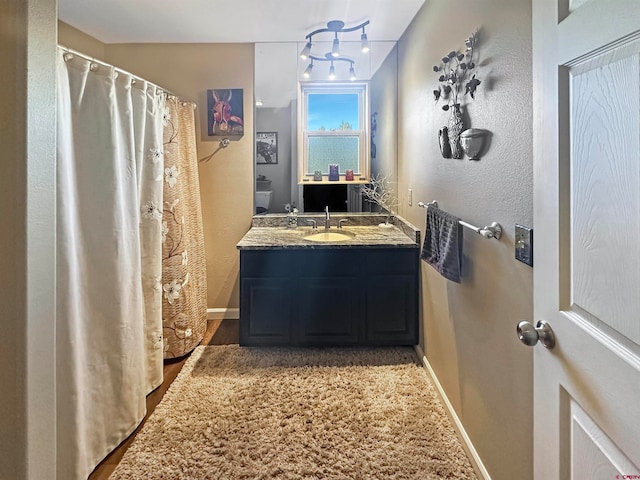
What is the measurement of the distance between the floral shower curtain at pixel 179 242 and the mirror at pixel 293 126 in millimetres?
610

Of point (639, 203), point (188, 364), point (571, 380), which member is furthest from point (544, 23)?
point (188, 364)

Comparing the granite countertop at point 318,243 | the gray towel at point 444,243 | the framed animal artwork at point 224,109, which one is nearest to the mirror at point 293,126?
the framed animal artwork at point 224,109

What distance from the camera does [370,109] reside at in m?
3.50

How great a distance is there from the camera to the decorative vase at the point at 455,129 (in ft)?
6.07

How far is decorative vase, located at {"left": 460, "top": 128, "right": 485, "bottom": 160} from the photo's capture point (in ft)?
5.30

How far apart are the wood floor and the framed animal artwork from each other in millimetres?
1627

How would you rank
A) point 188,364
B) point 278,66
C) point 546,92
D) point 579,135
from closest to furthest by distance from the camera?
point 579,135
point 546,92
point 188,364
point 278,66

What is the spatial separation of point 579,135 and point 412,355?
2297mm

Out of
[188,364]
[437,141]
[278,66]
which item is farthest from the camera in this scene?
[278,66]

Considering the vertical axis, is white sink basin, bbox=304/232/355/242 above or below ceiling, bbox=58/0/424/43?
Result: below

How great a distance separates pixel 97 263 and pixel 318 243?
1336 millimetres

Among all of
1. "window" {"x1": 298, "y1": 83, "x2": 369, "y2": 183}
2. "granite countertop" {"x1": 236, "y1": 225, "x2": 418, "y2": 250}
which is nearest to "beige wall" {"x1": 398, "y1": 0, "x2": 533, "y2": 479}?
"granite countertop" {"x1": 236, "y1": 225, "x2": 418, "y2": 250}

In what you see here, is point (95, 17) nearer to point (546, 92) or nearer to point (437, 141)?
point (437, 141)

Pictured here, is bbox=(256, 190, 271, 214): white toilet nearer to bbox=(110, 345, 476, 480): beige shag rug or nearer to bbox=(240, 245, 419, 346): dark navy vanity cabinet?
bbox=(240, 245, 419, 346): dark navy vanity cabinet
